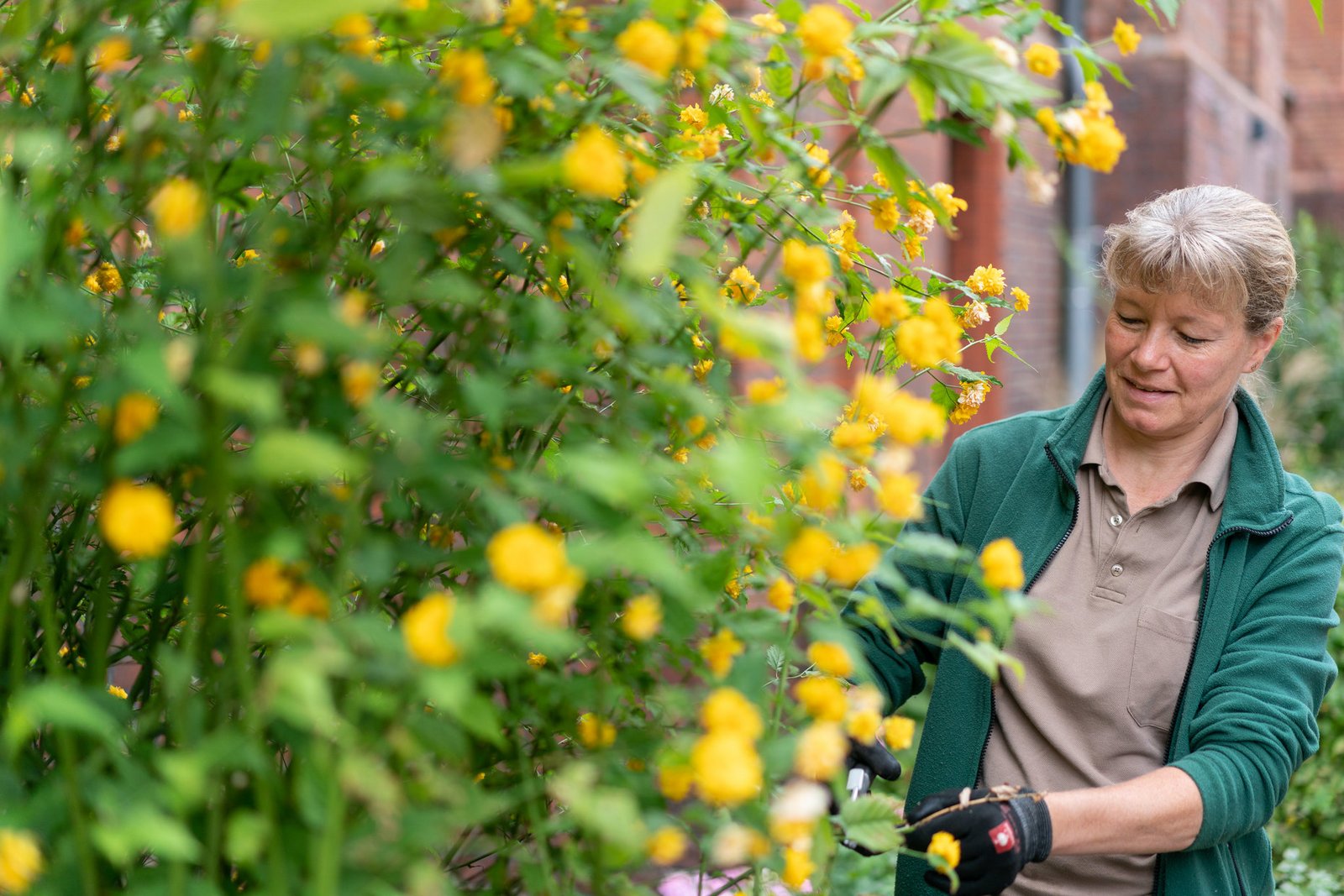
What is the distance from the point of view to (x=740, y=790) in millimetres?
798

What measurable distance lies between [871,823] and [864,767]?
25.2 inches

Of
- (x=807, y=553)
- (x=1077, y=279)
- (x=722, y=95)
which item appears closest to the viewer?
(x=807, y=553)

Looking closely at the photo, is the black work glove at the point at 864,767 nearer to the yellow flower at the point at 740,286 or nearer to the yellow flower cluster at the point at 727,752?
the yellow flower at the point at 740,286

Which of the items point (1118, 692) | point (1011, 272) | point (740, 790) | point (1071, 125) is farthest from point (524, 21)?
point (1011, 272)

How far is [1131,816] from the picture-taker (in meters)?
1.62

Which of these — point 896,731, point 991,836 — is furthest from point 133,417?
point 991,836

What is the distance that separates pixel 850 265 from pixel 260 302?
0.76 metres

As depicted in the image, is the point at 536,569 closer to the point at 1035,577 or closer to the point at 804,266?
the point at 804,266

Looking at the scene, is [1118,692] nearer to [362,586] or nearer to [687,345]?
[687,345]

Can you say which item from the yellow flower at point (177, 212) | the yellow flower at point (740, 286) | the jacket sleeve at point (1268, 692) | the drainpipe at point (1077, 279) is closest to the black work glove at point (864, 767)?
Result: the jacket sleeve at point (1268, 692)

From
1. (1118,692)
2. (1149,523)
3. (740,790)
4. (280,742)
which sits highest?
(740,790)

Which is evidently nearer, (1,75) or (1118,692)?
(1,75)

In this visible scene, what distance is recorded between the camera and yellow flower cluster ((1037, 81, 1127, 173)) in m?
1.05

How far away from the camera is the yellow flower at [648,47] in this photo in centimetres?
87
